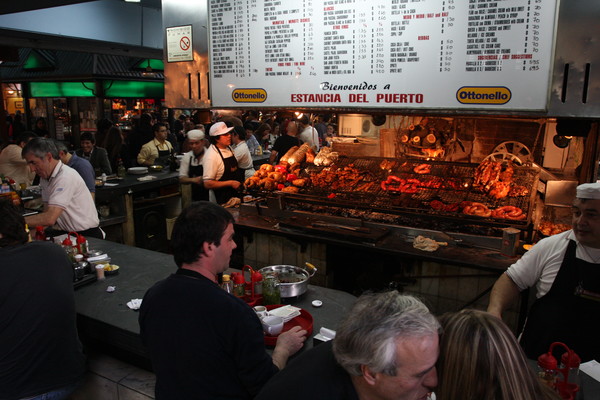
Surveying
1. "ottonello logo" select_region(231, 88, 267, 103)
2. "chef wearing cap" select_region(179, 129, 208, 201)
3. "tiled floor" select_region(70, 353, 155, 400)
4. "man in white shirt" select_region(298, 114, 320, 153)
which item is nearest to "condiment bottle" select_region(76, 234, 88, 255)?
"tiled floor" select_region(70, 353, 155, 400)

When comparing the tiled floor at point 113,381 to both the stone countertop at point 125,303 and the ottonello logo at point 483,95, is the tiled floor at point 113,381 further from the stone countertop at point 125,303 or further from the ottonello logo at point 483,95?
the ottonello logo at point 483,95

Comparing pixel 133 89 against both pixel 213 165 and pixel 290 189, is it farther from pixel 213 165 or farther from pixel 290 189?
pixel 290 189

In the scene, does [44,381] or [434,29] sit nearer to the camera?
[44,381]

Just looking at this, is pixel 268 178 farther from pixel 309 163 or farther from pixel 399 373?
pixel 399 373

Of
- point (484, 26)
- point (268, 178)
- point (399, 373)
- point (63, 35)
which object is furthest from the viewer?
point (63, 35)

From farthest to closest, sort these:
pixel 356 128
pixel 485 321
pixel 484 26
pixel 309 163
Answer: pixel 356 128 < pixel 309 163 < pixel 484 26 < pixel 485 321

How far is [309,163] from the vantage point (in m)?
6.02

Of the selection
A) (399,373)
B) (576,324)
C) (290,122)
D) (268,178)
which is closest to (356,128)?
(290,122)

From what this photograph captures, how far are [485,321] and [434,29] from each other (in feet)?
7.80

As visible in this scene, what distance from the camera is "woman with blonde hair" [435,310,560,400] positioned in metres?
1.52

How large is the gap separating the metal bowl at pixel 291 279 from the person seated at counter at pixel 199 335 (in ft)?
3.06

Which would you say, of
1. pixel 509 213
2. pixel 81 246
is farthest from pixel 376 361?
pixel 509 213

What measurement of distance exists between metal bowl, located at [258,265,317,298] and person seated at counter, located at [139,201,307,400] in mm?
932

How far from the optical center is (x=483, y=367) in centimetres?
154
